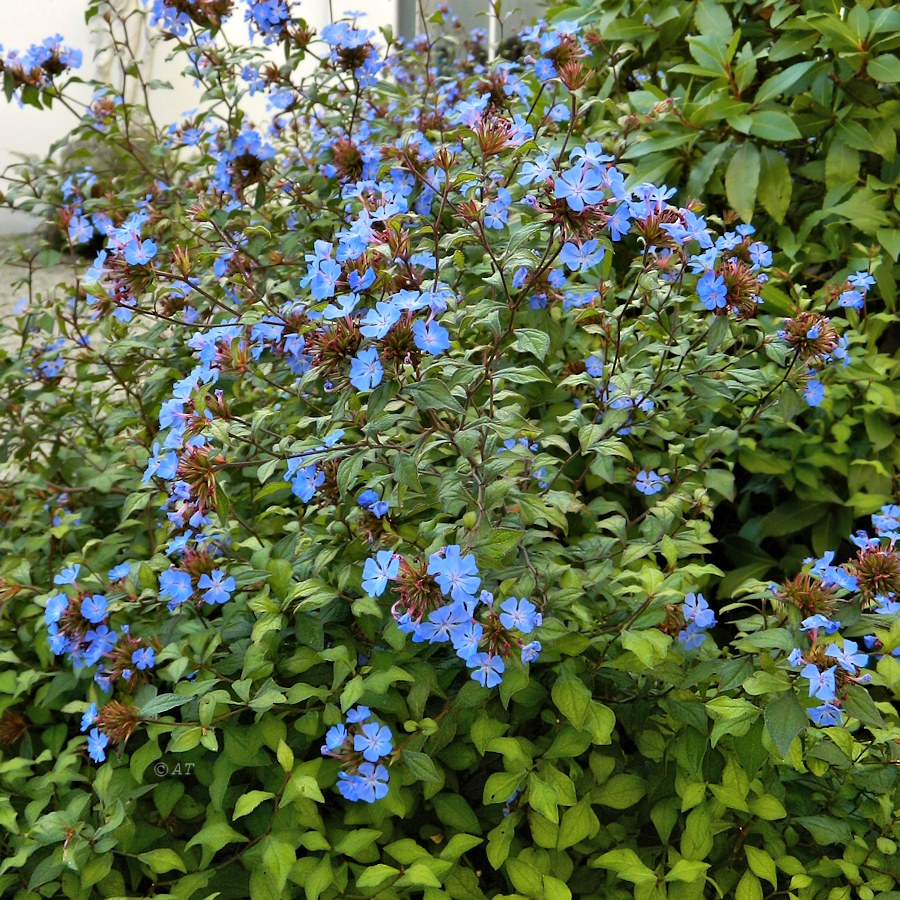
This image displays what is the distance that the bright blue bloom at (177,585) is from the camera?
55.1 inches

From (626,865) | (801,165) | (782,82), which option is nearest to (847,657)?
(626,865)

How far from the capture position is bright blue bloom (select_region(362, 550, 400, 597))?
3.75 feet

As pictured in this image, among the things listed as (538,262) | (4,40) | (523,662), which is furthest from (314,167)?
(4,40)

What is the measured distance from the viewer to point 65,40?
5.32 metres

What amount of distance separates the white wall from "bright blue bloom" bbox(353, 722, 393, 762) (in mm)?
4431

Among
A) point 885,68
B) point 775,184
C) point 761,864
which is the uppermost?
point 885,68

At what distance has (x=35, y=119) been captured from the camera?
5.36m

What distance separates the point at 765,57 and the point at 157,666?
1.97 m

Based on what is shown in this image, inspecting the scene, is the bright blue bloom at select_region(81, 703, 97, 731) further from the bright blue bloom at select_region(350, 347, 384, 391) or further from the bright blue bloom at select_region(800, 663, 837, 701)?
the bright blue bloom at select_region(800, 663, 837, 701)

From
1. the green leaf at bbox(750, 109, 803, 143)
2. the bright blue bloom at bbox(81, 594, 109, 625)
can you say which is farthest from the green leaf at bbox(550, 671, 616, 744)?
the green leaf at bbox(750, 109, 803, 143)

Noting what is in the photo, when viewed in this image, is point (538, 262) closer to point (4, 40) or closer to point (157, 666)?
point (157, 666)

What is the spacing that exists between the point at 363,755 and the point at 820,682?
0.59 m

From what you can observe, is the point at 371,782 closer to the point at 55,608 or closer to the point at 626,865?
the point at 626,865

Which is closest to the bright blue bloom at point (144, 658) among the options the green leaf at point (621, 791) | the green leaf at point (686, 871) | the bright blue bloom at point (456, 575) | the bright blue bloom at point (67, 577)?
the bright blue bloom at point (67, 577)
